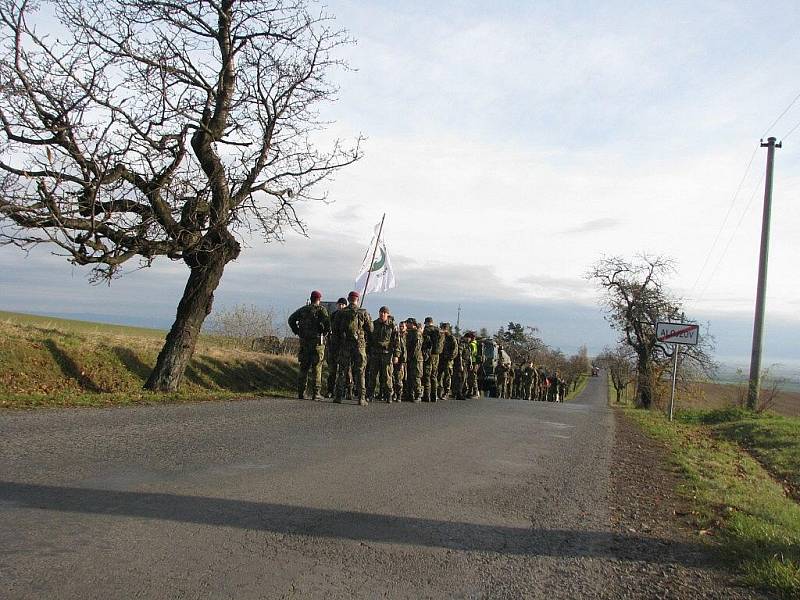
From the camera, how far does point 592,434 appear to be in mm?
13125

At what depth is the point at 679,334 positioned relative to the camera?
20188mm

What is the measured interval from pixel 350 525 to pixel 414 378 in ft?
46.1

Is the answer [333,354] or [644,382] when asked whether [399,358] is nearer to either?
[333,354]

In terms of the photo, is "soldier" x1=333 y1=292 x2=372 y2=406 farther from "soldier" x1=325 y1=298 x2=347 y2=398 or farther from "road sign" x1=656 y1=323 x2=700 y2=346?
"road sign" x1=656 y1=323 x2=700 y2=346

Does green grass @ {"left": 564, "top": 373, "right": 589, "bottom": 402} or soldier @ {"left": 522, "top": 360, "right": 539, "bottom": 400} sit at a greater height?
soldier @ {"left": 522, "top": 360, "right": 539, "bottom": 400}

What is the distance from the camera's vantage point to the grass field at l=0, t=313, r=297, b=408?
43.1 feet

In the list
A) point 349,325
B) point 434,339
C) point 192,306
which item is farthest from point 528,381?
point 192,306

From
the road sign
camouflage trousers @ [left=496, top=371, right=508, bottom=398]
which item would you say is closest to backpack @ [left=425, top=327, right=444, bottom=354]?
the road sign

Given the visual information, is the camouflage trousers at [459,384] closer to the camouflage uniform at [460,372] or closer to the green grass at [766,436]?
the camouflage uniform at [460,372]

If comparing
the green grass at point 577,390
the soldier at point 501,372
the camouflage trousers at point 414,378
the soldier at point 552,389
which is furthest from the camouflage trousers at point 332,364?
the green grass at point 577,390

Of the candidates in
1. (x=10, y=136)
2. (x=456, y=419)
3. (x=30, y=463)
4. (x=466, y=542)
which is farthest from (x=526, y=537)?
(x=10, y=136)

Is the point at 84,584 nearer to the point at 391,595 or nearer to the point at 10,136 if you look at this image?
the point at 391,595

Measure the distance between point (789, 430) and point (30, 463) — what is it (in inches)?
639

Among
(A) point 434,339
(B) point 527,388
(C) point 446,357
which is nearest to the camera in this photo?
(A) point 434,339
